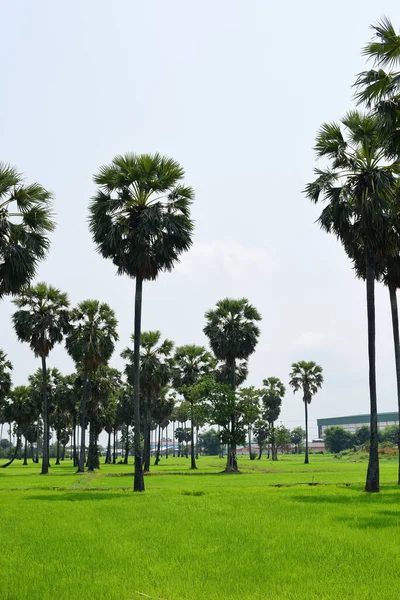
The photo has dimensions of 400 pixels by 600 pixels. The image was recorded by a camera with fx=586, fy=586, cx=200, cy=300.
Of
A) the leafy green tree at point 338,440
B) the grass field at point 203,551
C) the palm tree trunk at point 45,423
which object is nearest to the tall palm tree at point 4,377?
the palm tree trunk at point 45,423

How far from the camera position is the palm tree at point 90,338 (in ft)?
172

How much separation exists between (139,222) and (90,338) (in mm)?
26979

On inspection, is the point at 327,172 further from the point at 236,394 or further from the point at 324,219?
the point at 236,394

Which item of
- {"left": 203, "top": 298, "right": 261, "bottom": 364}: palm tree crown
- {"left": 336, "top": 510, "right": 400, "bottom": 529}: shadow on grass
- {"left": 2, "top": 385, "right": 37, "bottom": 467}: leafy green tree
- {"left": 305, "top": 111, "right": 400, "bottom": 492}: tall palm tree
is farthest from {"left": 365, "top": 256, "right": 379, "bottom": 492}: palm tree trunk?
{"left": 2, "top": 385, "right": 37, "bottom": 467}: leafy green tree

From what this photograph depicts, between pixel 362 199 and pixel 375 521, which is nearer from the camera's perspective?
pixel 375 521

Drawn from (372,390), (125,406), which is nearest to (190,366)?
(125,406)

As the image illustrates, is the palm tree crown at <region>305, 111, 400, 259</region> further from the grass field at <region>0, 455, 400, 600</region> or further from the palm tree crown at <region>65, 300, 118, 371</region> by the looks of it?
the palm tree crown at <region>65, 300, 118, 371</region>

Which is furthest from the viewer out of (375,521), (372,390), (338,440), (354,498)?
(338,440)

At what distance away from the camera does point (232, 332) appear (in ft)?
180

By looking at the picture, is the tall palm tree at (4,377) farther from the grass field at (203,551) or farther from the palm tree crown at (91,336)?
the grass field at (203,551)

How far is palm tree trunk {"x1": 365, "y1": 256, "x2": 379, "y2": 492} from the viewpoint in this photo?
25000 mm

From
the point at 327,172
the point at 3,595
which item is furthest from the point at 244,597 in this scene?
the point at 327,172

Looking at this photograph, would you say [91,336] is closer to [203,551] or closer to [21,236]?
[21,236]

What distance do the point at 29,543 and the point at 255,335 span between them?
1709 inches
